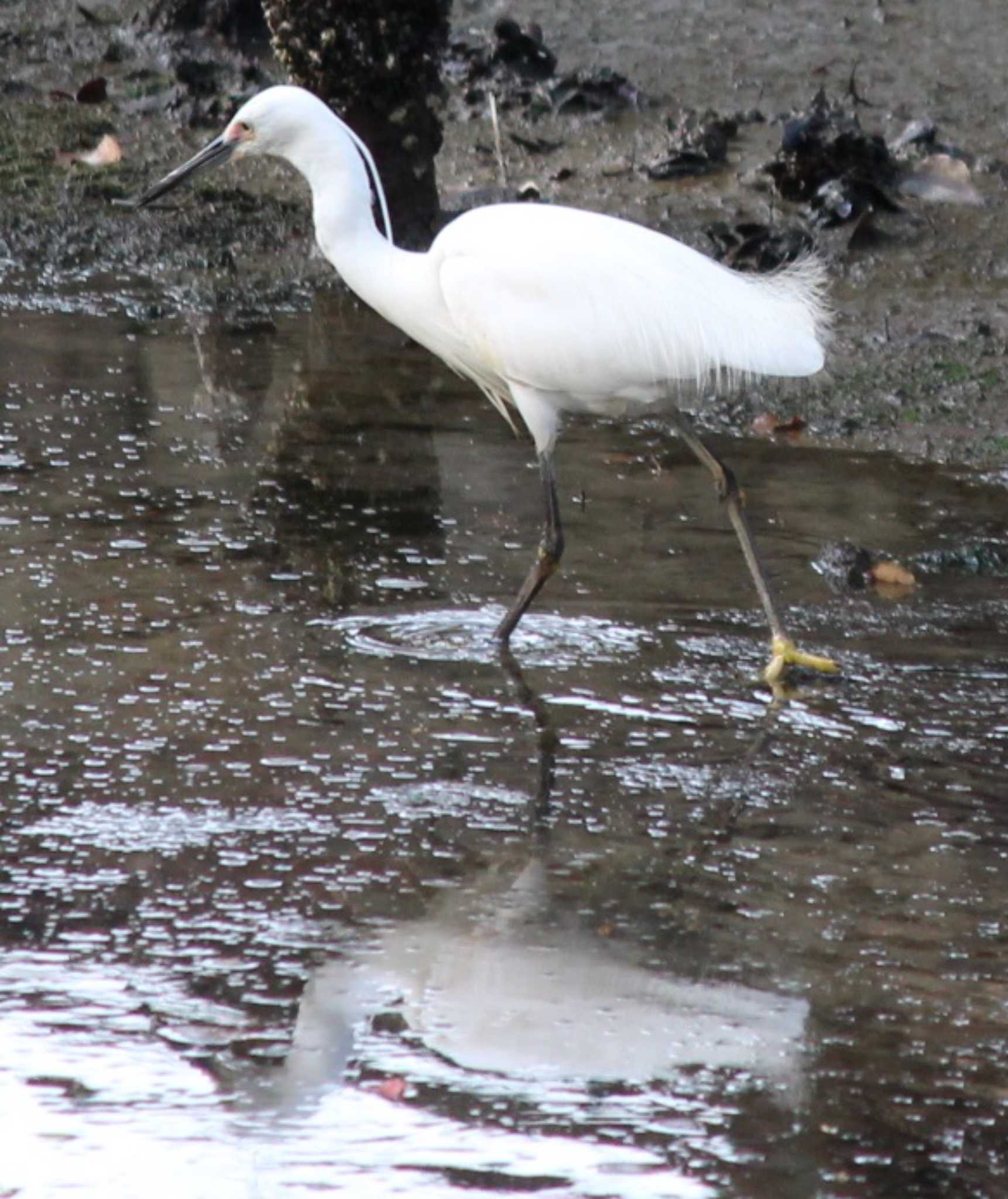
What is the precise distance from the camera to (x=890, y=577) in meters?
5.25

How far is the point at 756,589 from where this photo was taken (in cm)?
519

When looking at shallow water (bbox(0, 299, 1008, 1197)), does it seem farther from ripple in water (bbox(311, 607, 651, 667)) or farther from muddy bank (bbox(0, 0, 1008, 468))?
muddy bank (bbox(0, 0, 1008, 468))

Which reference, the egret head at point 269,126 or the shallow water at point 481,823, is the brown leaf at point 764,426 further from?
the egret head at point 269,126

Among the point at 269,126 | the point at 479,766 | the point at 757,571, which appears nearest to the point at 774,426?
the point at 757,571

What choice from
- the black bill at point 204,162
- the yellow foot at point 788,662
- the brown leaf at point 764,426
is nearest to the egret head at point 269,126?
the black bill at point 204,162

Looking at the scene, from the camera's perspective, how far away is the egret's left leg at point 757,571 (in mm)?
4707

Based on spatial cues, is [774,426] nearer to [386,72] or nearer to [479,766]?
[386,72]

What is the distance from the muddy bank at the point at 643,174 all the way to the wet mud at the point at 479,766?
0.04 metres

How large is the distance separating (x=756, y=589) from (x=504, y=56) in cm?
522

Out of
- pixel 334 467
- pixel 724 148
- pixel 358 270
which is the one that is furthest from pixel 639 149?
pixel 358 270

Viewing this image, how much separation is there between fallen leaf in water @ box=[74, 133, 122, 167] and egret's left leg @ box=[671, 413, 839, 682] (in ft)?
15.2

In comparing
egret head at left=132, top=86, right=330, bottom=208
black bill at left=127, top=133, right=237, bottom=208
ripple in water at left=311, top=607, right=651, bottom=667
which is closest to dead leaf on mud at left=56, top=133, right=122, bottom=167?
black bill at left=127, top=133, right=237, bottom=208

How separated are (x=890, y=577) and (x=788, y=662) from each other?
2.16 feet

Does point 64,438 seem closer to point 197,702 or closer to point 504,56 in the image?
point 197,702
